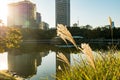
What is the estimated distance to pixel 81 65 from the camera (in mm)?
4316

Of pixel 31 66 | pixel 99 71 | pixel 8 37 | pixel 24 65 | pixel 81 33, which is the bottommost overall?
pixel 24 65

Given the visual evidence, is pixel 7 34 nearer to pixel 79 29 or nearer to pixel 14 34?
pixel 14 34

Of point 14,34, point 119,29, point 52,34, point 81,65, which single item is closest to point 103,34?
point 119,29

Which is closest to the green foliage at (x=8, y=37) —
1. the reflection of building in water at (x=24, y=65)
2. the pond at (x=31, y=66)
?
the pond at (x=31, y=66)

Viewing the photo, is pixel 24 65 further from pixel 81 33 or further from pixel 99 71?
pixel 81 33

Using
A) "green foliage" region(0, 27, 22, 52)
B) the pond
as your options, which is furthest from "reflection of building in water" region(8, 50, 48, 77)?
"green foliage" region(0, 27, 22, 52)

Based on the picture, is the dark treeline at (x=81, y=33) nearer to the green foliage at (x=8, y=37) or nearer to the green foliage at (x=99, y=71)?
the green foliage at (x=8, y=37)

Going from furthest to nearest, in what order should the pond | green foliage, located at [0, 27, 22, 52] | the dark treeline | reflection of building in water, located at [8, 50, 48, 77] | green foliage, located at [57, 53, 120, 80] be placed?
the dark treeline → reflection of building in water, located at [8, 50, 48, 77] → the pond → green foliage, located at [0, 27, 22, 52] → green foliage, located at [57, 53, 120, 80]

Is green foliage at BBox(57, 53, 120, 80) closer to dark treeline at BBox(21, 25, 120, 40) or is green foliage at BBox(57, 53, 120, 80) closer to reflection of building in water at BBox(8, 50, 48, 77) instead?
reflection of building in water at BBox(8, 50, 48, 77)

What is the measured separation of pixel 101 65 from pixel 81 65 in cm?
46

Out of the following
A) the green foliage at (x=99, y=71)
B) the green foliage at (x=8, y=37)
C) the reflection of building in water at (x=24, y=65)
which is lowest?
the reflection of building in water at (x=24, y=65)

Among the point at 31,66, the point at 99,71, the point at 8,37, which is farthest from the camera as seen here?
the point at 31,66

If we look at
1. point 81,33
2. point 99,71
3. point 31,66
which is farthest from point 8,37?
point 81,33

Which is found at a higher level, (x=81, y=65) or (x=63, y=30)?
(x=63, y=30)
